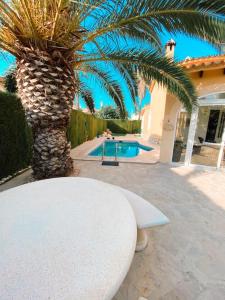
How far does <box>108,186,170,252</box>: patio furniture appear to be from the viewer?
2.59 meters

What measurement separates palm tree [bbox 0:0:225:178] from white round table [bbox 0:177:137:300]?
2700 millimetres

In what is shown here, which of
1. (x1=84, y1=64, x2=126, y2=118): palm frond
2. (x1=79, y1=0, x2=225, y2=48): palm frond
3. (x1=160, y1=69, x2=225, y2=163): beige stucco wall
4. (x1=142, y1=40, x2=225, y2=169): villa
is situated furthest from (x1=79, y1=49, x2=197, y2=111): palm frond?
(x1=160, y1=69, x2=225, y2=163): beige stucco wall

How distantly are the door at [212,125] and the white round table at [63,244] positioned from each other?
23.6 ft

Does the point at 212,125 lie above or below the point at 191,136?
above

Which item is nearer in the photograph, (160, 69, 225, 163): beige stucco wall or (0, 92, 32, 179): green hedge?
(0, 92, 32, 179): green hedge

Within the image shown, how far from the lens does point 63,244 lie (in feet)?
5.95

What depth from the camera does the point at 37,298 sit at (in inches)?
49.9

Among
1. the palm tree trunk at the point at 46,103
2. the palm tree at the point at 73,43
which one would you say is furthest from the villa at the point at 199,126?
the palm tree trunk at the point at 46,103

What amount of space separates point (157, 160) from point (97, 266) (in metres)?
8.05

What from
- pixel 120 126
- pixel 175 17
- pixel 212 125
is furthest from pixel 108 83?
pixel 120 126

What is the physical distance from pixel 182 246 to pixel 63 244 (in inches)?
93.4

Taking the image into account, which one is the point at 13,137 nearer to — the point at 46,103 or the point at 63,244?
the point at 46,103

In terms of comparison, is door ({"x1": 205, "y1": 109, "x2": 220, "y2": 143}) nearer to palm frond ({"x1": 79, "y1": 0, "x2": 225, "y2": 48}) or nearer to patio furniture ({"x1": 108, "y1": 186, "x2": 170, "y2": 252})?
palm frond ({"x1": 79, "y1": 0, "x2": 225, "y2": 48})

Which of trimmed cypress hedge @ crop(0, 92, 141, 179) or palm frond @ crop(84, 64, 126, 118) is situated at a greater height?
palm frond @ crop(84, 64, 126, 118)
